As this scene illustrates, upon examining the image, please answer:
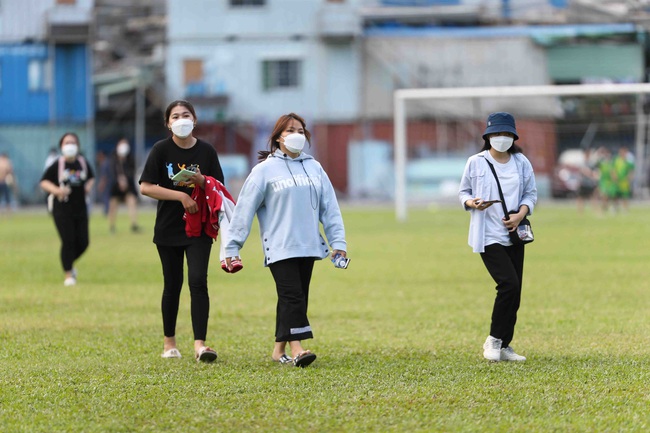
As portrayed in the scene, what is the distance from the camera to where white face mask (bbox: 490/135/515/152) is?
8.71 m

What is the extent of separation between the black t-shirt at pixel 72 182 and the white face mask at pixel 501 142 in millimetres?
7484

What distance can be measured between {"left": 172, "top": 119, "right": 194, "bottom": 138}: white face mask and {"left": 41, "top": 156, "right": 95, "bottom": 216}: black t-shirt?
6.34 m

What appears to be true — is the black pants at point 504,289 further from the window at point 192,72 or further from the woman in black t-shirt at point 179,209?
the window at point 192,72

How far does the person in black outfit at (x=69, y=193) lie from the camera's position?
14828mm

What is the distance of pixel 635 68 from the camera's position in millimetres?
45594

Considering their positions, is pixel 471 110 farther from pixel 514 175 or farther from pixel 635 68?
pixel 514 175

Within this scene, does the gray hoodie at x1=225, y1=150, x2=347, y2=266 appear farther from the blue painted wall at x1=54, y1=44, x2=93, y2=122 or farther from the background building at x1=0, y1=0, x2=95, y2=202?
the blue painted wall at x1=54, y1=44, x2=93, y2=122

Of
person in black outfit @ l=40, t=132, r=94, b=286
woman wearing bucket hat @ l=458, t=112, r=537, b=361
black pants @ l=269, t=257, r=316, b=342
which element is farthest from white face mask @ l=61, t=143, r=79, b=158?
woman wearing bucket hat @ l=458, t=112, r=537, b=361

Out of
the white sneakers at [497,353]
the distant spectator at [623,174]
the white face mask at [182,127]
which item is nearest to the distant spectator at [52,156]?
the white face mask at [182,127]

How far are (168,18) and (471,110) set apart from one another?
1677cm

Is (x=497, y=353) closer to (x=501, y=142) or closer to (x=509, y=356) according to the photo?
(x=509, y=356)

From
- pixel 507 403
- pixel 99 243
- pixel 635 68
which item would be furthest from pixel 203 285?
→ pixel 635 68

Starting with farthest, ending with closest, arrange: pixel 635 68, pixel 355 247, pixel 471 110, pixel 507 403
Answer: pixel 635 68
pixel 471 110
pixel 355 247
pixel 507 403

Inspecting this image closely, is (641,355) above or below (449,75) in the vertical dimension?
below
